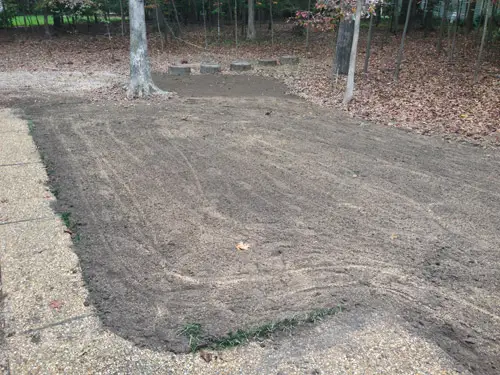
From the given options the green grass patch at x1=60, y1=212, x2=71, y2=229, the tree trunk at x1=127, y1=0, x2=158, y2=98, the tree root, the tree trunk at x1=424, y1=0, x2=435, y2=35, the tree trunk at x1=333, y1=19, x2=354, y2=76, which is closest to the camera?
the green grass patch at x1=60, y1=212, x2=71, y2=229

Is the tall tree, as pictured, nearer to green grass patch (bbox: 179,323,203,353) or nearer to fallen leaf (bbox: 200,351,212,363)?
green grass patch (bbox: 179,323,203,353)

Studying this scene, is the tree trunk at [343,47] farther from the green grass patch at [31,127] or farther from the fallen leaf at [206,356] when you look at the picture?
the fallen leaf at [206,356]

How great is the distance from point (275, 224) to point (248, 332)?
1.48 m

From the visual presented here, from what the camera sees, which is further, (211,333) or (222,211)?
(222,211)

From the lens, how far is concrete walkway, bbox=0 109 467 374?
8.20 feet

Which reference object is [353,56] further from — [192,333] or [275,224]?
[192,333]

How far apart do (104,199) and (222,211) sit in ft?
4.14

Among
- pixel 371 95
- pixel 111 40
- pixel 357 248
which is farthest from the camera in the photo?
pixel 111 40

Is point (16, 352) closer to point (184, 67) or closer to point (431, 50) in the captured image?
point (184, 67)

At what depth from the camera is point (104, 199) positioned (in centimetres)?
458

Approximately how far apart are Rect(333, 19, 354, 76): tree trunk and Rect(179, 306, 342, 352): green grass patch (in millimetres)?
9418

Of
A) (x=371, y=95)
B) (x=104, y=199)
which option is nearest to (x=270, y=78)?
(x=371, y=95)

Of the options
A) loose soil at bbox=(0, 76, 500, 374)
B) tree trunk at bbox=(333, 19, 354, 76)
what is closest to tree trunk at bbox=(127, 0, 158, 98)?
loose soil at bbox=(0, 76, 500, 374)

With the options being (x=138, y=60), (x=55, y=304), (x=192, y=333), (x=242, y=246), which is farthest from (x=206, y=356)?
(x=138, y=60)
